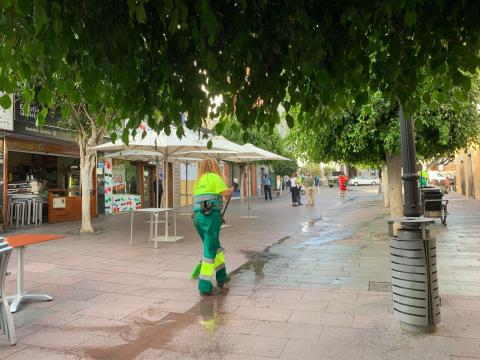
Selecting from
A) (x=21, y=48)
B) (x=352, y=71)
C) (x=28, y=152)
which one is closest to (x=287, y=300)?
(x=352, y=71)

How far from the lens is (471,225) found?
465 inches

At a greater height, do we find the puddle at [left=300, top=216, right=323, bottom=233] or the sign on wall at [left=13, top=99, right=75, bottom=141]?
the sign on wall at [left=13, top=99, right=75, bottom=141]

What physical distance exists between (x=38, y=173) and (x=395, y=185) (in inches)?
457

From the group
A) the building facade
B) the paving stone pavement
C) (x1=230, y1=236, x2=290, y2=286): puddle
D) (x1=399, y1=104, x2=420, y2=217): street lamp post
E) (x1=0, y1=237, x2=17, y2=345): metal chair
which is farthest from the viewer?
the building facade

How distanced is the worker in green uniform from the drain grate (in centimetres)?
191

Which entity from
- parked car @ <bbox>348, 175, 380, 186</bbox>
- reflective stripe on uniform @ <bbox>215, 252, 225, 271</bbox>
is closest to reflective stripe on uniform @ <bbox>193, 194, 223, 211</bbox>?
reflective stripe on uniform @ <bbox>215, 252, 225, 271</bbox>

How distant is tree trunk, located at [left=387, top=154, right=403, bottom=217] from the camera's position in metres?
9.36

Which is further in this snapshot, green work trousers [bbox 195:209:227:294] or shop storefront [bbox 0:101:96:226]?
shop storefront [bbox 0:101:96:226]

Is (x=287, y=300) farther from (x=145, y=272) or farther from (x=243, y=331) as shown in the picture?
(x=145, y=272)

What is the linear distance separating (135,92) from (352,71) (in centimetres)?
161

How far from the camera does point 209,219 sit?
5.45 meters

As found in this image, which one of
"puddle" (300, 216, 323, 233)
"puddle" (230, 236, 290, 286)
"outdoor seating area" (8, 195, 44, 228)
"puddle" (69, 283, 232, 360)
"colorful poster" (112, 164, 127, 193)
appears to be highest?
"colorful poster" (112, 164, 127, 193)

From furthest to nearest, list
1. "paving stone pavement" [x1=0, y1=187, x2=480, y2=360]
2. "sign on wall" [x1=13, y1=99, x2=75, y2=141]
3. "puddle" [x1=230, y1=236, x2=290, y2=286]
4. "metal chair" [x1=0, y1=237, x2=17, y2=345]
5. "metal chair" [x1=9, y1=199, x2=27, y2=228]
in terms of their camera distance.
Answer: "metal chair" [x1=9, y1=199, x2=27, y2=228] → "sign on wall" [x1=13, y1=99, x2=75, y2=141] → "puddle" [x1=230, y1=236, x2=290, y2=286] → "metal chair" [x1=0, y1=237, x2=17, y2=345] → "paving stone pavement" [x1=0, y1=187, x2=480, y2=360]

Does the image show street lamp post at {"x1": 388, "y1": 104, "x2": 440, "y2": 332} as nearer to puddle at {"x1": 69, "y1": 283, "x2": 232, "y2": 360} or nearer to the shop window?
puddle at {"x1": 69, "y1": 283, "x2": 232, "y2": 360}
